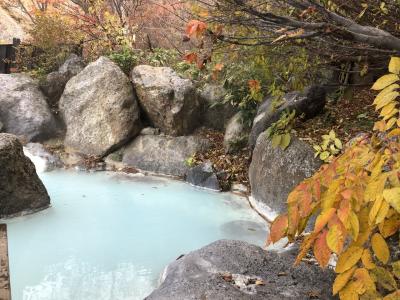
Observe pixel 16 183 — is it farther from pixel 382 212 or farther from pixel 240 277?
pixel 382 212

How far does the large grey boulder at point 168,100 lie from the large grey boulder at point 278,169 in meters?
2.50

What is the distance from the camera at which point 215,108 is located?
9.02 meters

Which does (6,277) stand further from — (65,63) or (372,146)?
(65,63)

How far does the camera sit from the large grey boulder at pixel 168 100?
8789mm

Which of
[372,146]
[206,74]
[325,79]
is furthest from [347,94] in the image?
[372,146]

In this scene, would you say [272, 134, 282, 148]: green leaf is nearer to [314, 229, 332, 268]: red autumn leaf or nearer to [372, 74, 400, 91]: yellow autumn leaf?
[372, 74, 400, 91]: yellow autumn leaf

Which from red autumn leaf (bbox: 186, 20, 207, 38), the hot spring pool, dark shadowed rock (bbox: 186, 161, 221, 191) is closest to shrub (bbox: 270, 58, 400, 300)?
red autumn leaf (bbox: 186, 20, 207, 38)

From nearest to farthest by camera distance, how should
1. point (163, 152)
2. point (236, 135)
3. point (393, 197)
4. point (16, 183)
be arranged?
point (393, 197) < point (16, 183) < point (236, 135) < point (163, 152)

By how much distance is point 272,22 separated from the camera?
101 inches

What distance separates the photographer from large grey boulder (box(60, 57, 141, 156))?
8.86 meters

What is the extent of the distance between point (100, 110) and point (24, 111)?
1686mm

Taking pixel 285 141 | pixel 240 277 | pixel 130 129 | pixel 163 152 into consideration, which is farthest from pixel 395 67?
pixel 130 129

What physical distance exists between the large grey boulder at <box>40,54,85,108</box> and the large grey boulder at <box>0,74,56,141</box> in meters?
0.39

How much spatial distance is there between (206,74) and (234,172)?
3.02 m
